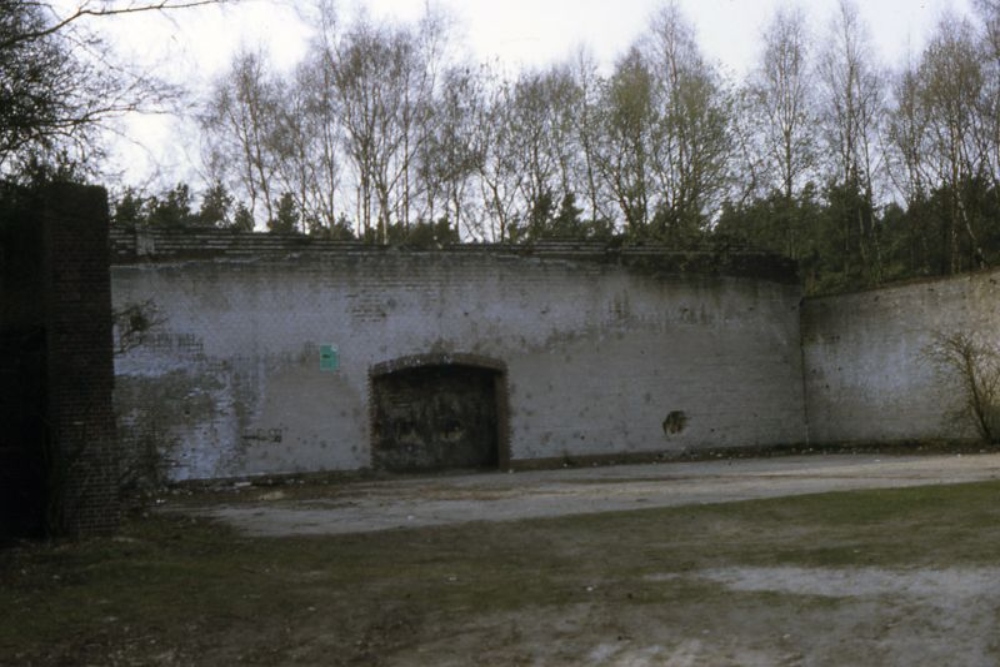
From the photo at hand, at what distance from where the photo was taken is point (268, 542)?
10227 millimetres

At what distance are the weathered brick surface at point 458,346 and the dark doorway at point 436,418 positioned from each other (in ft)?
1.15

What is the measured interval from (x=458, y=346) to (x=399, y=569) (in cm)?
1102

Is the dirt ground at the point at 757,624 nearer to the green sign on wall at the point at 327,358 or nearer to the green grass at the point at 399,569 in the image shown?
the green grass at the point at 399,569

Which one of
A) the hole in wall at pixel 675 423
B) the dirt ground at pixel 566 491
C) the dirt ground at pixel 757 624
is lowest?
the dirt ground at pixel 757 624

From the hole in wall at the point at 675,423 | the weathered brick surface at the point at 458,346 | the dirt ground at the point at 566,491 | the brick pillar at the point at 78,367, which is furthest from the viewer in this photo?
the hole in wall at the point at 675,423

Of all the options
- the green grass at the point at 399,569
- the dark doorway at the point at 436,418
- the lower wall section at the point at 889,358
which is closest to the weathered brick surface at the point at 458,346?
the dark doorway at the point at 436,418

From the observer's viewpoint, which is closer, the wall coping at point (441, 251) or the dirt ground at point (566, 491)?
the dirt ground at point (566, 491)

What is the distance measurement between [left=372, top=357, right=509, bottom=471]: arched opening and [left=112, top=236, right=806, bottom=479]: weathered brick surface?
0.23 meters

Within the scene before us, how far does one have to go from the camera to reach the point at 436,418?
1958 cm

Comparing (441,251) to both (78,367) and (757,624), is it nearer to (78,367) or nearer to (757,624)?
(78,367)

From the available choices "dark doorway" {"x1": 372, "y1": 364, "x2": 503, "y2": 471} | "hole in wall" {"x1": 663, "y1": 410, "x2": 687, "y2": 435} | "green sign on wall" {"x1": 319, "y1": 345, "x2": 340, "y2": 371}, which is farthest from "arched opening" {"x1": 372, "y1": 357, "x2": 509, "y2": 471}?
"hole in wall" {"x1": 663, "y1": 410, "x2": 687, "y2": 435}

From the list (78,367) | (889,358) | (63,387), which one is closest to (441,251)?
(889,358)

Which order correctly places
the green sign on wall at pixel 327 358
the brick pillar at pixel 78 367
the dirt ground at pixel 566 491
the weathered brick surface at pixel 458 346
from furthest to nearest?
the green sign on wall at pixel 327 358 → the weathered brick surface at pixel 458 346 → the dirt ground at pixel 566 491 → the brick pillar at pixel 78 367

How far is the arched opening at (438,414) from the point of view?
19047mm
